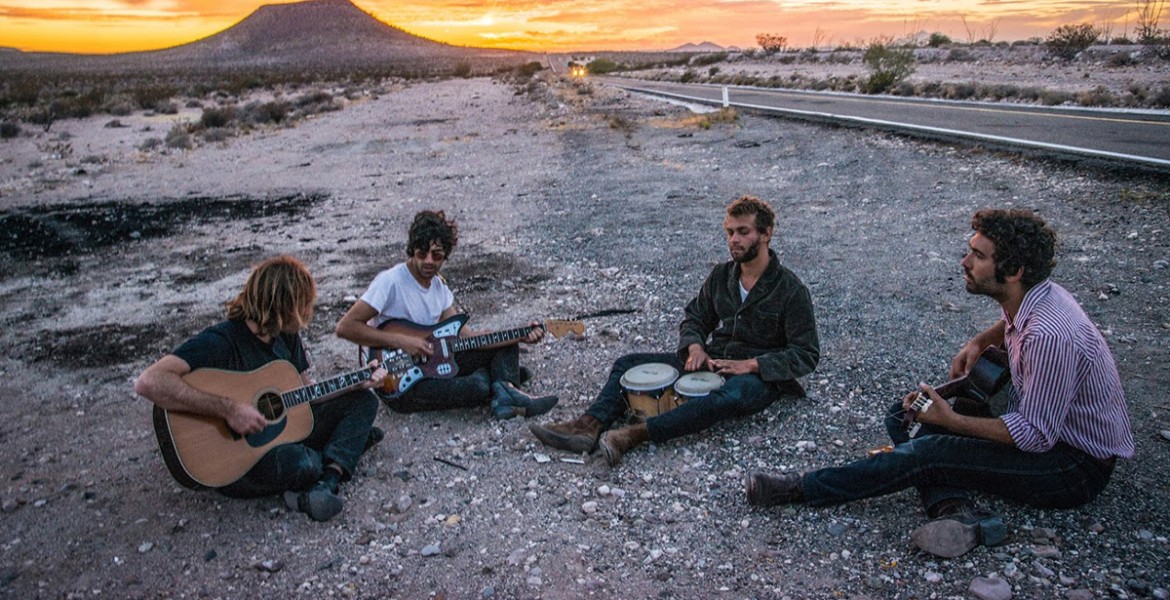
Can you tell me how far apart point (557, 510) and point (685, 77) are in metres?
50.0

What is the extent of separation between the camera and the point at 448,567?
12.8 feet

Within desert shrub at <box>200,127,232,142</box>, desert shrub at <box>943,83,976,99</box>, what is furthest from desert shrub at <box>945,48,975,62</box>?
desert shrub at <box>200,127,232,142</box>

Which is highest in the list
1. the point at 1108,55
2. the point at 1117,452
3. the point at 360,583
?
the point at 1108,55

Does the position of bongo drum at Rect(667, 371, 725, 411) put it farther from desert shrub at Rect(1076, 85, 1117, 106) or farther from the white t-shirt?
desert shrub at Rect(1076, 85, 1117, 106)

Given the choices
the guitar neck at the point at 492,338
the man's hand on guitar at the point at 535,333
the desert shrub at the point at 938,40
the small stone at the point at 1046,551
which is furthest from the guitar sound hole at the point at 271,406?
the desert shrub at the point at 938,40

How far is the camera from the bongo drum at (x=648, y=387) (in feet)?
16.1

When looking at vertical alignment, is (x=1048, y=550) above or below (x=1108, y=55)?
below

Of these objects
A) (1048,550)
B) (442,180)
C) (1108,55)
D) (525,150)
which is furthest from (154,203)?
(1108,55)

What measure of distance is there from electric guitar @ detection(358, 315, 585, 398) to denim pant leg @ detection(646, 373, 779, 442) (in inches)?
46.2

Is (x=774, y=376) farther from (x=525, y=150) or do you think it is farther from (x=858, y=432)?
(x=525, y=150)

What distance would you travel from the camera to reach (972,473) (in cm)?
381

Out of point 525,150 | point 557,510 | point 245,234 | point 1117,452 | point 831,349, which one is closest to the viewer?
point 1117,452

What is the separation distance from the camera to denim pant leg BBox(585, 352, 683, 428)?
197 inches

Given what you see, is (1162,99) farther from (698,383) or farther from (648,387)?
(648,387)
